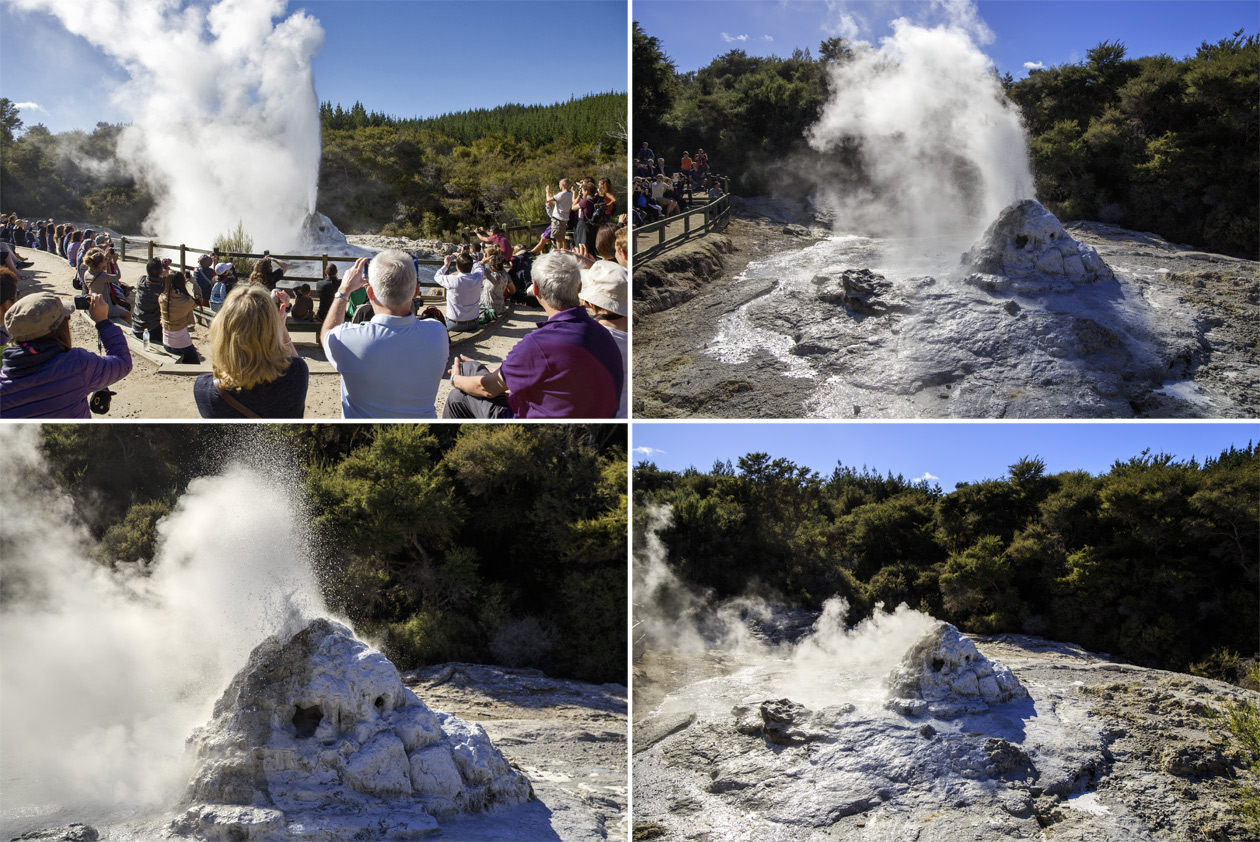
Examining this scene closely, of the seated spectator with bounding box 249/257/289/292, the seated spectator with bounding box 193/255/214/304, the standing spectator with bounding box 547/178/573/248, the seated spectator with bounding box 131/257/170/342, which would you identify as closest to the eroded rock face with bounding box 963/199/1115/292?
the standing spectator with bounding box 547/178/573/248

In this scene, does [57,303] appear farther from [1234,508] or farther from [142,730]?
[1234,508]

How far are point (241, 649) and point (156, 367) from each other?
270 centimetres

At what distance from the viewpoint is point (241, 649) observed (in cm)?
550

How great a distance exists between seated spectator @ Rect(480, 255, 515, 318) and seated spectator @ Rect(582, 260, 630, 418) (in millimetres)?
4479

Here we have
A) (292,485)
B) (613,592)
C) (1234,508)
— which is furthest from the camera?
(613,592)

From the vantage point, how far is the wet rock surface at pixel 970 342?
6695 mm

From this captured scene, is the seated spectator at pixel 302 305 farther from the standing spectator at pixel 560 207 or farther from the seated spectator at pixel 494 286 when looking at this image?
the standing spectator at pixel 560 207

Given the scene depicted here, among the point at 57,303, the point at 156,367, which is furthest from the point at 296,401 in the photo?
the point at 156,367

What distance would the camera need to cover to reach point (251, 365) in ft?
13.0

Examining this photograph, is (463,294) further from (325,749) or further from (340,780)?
(340,780)

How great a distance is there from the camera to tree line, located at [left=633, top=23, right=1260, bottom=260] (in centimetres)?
1382

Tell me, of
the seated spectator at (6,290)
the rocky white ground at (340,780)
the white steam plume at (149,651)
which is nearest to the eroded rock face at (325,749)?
the rocky white ground at (340,780)

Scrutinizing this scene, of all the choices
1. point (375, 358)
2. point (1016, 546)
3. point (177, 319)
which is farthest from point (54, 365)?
point (1016, 546)

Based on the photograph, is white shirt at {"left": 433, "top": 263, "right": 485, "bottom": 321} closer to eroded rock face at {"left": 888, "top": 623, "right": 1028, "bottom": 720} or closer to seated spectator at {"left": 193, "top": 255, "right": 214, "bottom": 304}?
seated spectator at {"left": 193, "top": 255, "right": 214, "bottom": 304}
